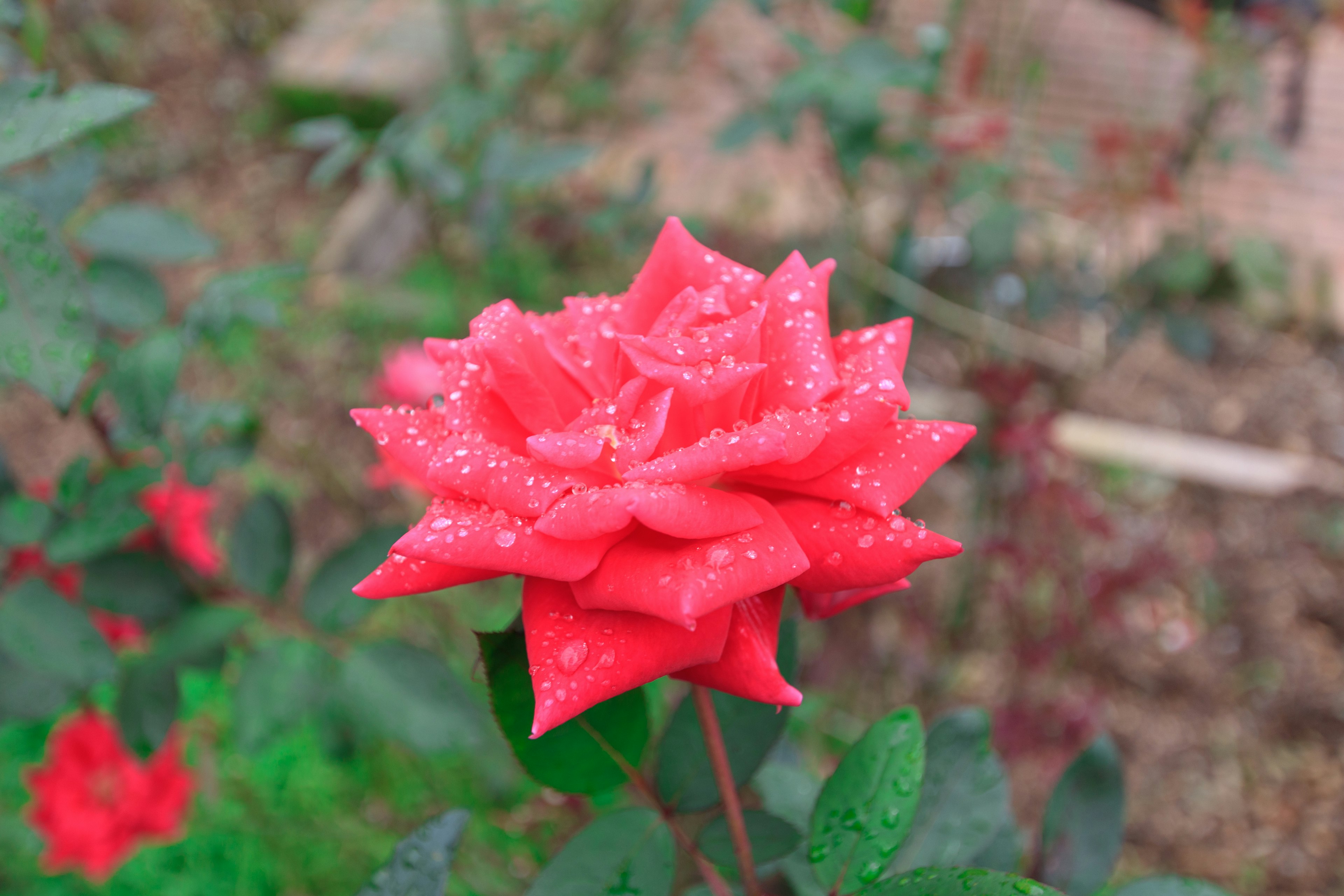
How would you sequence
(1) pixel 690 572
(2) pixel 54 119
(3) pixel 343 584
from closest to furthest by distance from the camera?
(1) pixel 690 572 < (2) pixel 54 119 < (3) pixel 343 584

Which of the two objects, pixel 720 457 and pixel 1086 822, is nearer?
pixel 720 457

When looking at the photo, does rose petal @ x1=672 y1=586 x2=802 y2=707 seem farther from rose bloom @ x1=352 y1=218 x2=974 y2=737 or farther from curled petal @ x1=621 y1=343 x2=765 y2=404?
curled petal @ x1=621 y1=343 x2=765 y2=404

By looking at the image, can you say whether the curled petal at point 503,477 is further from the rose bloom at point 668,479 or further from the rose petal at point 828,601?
the rose petal at point 828,601

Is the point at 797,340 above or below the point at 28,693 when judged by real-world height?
above

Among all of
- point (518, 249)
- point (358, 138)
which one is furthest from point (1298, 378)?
point (358, 138)

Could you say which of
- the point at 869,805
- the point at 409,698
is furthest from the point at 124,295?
the point at 869,805

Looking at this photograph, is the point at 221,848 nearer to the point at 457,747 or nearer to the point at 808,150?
the point at 457,747

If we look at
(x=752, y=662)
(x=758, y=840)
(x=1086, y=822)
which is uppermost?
(x=752, y=662)

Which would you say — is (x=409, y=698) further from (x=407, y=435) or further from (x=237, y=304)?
(x=407, y=435)
